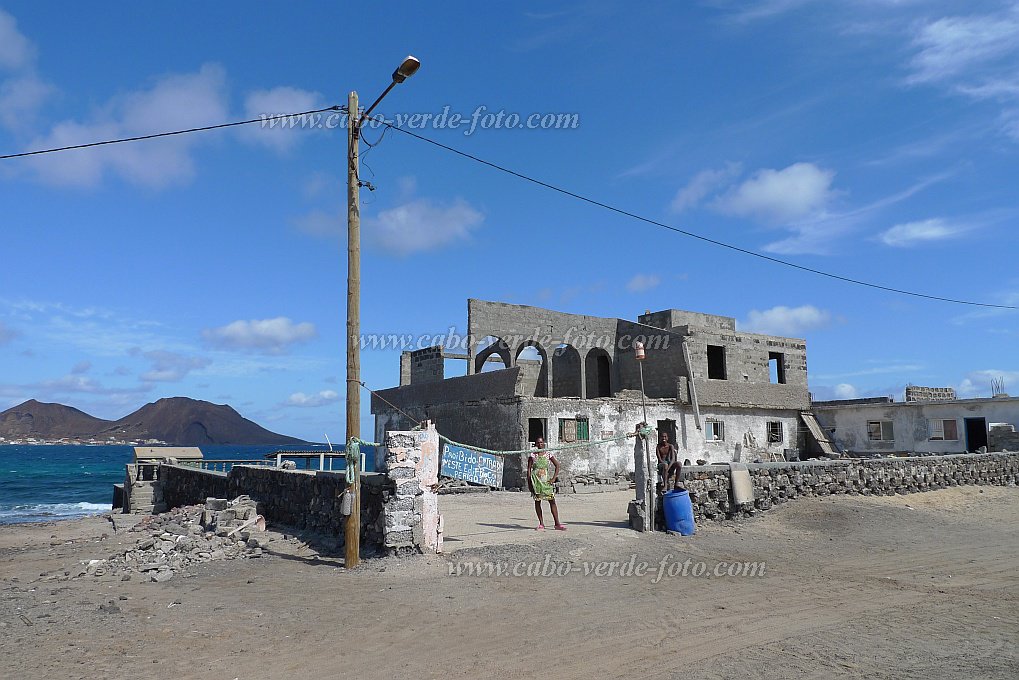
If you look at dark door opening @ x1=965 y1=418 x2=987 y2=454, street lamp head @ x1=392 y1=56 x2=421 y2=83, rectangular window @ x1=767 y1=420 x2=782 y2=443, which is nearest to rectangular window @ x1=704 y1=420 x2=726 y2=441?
rectangular window @ x1=767 y1=420 x2=782 y2=443

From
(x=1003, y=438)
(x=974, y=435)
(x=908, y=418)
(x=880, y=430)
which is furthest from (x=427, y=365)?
(x=974, y=435)

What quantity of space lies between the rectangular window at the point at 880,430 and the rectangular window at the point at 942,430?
1.56 meters

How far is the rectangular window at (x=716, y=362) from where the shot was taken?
2947 cm

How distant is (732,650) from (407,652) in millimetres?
3290

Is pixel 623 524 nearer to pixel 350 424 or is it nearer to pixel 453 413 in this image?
pixel 350 424

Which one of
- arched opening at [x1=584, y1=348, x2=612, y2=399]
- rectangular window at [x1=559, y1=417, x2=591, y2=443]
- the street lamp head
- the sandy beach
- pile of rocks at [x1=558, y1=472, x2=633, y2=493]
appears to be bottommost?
the sandy beach

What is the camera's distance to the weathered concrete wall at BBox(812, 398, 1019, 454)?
2877cm

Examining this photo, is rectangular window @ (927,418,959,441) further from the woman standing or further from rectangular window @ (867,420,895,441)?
the woman standing

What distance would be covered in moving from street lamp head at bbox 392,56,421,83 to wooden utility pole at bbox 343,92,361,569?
1.61 metres

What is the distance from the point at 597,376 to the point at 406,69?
2428cm

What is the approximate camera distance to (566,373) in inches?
1219

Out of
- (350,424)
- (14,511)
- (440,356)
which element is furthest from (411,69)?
(14,511)

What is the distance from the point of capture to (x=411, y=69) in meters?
10.1

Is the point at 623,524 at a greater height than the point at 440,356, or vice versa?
the point at 440,356
